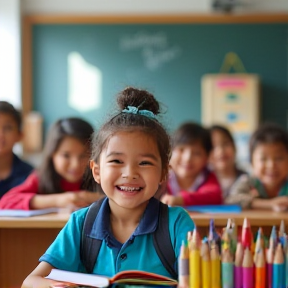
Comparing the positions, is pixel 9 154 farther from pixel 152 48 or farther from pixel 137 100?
pixel 152 48

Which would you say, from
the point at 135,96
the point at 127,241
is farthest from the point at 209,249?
the point at 135,96

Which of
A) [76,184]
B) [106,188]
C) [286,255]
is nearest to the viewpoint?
[286,255]

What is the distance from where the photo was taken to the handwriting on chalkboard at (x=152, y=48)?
19.2 feet

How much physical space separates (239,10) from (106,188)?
185 inches

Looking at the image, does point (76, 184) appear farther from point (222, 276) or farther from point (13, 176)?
point (222, 276)

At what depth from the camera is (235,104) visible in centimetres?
579

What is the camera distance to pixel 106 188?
57.9 inches

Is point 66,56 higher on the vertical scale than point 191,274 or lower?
higher

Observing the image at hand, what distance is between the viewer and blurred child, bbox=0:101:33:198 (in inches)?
107

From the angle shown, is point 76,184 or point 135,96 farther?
point 76,184

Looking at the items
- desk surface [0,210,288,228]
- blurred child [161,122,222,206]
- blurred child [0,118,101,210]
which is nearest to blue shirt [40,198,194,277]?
desk surface [0,210,288,228]

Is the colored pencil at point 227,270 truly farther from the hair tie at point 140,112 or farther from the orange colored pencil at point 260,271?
the hair tie at point 140,112

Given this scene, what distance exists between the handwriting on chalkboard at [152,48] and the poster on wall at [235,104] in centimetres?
46

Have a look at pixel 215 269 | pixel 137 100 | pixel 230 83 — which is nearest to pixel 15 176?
pixel 137 100
